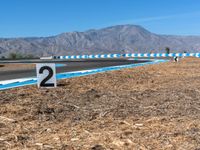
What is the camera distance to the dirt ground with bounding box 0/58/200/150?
5562 millimetres

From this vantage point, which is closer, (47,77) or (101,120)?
(101,120)

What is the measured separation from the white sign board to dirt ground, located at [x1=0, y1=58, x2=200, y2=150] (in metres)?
1.05

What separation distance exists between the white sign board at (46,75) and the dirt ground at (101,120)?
3.45ft

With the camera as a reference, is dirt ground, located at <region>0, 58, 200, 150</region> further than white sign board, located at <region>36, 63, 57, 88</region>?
No

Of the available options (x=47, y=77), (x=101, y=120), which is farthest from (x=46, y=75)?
(x=101, y=120)

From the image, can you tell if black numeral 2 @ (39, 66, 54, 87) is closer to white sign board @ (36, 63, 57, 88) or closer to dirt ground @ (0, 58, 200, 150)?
white sign board @ (36, 63, 57, 88)

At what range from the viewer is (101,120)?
711 cm

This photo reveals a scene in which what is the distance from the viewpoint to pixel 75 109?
8312mm

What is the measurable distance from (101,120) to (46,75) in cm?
555

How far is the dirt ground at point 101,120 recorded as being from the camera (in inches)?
219

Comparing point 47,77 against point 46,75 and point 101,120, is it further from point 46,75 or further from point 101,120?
point 101,120

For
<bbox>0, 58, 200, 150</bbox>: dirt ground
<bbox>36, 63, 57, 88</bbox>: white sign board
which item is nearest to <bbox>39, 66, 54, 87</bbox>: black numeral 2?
<bbox>36, 63, 57, 88</bbox>: white sign board

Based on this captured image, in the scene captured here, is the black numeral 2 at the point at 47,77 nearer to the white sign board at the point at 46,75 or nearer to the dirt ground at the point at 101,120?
the white sign board at the point at 46,75

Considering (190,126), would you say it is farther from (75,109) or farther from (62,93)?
(62,93)
